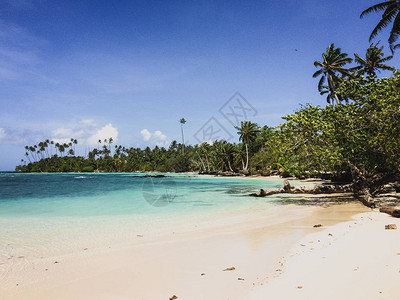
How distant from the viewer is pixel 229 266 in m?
5.70

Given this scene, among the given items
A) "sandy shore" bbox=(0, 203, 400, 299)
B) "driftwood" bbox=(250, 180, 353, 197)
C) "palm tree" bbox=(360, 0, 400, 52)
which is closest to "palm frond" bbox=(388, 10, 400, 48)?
"palm tree" bbox=(360, 0, 400, 52)

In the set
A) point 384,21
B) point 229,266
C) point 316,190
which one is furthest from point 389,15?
point 229,266

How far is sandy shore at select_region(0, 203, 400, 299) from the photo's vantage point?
14.2 feet

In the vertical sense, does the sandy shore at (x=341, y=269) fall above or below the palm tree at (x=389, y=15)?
below

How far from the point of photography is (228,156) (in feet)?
292

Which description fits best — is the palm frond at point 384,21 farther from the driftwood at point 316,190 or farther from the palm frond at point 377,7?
the driftwood at point 316,190

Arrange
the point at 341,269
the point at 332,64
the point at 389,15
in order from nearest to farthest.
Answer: the point at 341,269
the point at 389,15
the point at 332,64

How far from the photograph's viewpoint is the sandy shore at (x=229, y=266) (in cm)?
432

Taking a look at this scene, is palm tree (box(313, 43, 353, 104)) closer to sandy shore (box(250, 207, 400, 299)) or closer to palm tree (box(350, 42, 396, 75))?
palm tree (box(350, 42, 396, 75))

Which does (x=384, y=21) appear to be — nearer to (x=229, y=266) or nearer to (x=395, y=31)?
(x=395, y=31)

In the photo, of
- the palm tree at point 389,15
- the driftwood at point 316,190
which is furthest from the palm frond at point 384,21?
the driftwood at point 316,190

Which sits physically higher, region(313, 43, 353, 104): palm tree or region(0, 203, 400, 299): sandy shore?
region(313, 43, 353, 104): palm tree

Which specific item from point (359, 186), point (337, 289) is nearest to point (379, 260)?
point (337, 289)

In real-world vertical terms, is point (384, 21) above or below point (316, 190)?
above
